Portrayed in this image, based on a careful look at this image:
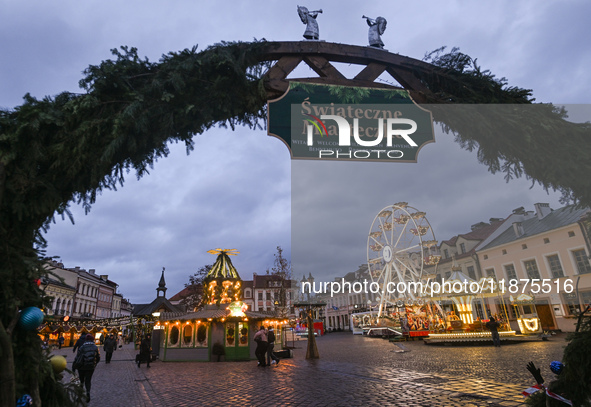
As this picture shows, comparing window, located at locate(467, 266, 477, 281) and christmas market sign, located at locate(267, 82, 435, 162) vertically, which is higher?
window, located at locate(467, 266, 477, 281)

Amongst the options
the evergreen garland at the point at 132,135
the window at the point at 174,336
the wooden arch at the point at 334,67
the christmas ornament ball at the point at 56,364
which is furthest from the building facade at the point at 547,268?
the christmas ornament ball at the point at 56,364

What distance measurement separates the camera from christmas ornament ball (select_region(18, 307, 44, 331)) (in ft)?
9.00

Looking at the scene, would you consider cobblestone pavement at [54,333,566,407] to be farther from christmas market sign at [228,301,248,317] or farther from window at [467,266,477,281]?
window at [467,266,477,281]

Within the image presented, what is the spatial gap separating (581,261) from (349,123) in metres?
25.3

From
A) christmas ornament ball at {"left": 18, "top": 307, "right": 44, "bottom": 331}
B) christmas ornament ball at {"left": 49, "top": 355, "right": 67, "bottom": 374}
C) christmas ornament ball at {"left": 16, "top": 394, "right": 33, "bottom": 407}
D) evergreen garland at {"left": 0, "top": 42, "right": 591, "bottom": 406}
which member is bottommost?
christmas ornament ball at {"left": 16, "top": 394, "right": 33, "bottom": 407}

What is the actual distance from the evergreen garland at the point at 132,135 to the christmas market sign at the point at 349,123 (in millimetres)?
304

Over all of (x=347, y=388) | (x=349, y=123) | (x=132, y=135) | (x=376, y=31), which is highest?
(x=376, y=31)

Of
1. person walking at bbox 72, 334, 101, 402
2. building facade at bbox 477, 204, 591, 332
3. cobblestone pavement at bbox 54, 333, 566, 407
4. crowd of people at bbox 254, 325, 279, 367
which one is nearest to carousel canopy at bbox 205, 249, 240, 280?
crowd of people at bbox 254, 325, 279, 367

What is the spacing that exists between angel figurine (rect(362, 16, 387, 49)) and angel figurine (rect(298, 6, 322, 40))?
79 centimetres

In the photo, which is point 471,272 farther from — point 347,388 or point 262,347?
point 347,388

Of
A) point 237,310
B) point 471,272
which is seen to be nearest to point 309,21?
point 237,310

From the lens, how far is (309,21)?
5117 mm

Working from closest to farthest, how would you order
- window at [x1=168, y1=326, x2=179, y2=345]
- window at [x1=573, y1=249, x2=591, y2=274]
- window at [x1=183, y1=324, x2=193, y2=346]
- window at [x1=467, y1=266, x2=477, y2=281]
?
window at [x1=183, y1=324, x2=193, y2=346]
window at [x1=168, y1=326, x2=179, y2=345]
window at [x1=573, y1=249, x2=591, y2=274]
window at [x1=467, y1=266, x2=477, y2=281]

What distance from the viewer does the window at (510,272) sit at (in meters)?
27.2
